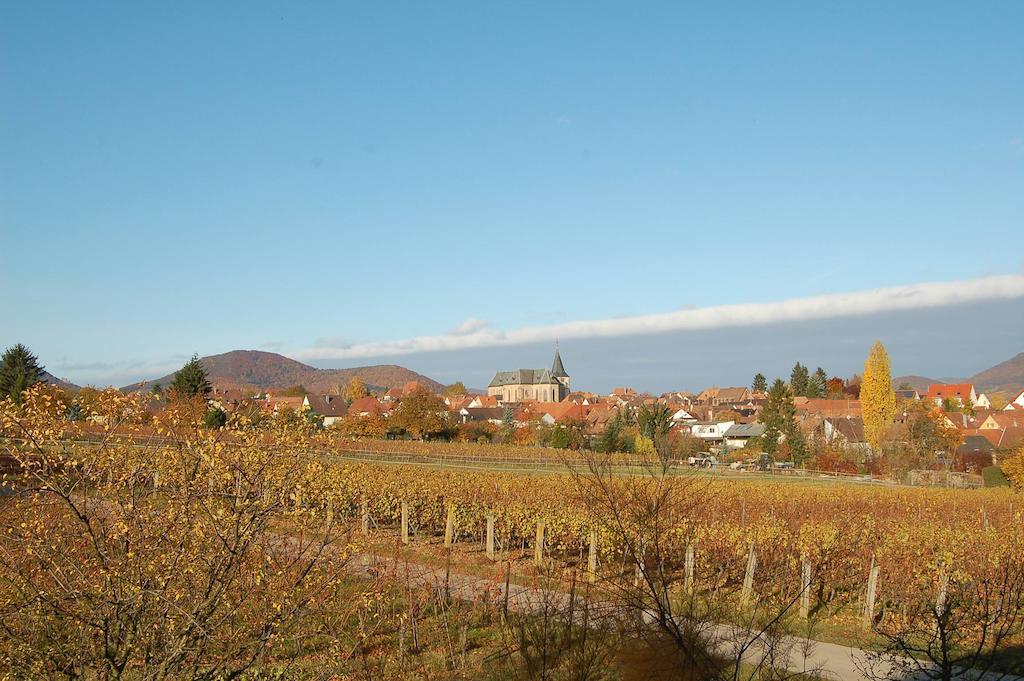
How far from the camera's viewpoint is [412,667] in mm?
9125

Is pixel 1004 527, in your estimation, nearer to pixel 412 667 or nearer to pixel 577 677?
pixel 412 667

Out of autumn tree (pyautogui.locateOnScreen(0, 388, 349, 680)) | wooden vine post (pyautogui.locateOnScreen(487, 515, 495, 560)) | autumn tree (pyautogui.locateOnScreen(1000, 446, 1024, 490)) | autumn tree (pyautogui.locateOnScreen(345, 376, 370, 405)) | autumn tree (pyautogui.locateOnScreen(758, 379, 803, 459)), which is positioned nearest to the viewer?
autumn tree (pyautogui.locateOnScreen(0, 388, 349, 680))

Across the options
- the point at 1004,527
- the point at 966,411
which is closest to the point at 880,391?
the point at 966,411

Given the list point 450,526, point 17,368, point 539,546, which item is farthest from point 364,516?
point 17,368

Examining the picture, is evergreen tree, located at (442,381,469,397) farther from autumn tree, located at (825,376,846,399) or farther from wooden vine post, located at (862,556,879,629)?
wooden vine post, located at (862,556,879,629)

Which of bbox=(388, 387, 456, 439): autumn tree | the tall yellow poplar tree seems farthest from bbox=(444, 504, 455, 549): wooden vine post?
the tall yellow poplar tree

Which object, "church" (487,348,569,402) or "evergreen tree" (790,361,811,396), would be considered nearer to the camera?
"evergreen tree" (790,361,811,396)

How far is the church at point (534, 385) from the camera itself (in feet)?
579

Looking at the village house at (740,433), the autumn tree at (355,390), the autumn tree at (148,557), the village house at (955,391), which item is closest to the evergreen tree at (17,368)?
the autumn tree at (148,557)

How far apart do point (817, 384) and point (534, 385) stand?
232 feet

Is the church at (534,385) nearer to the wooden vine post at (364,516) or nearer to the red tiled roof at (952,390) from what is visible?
the red tiled roof at (952,390)

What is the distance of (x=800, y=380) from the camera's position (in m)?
122

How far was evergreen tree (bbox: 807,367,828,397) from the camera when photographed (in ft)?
396

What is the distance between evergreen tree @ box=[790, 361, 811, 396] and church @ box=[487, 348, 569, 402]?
2447 inches
